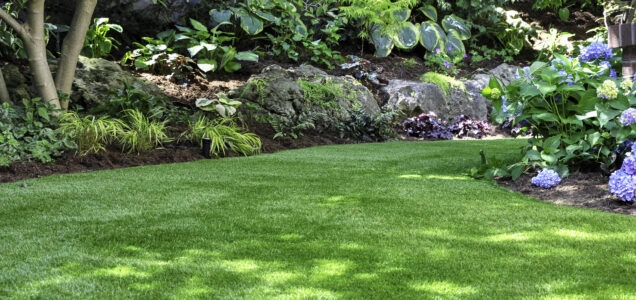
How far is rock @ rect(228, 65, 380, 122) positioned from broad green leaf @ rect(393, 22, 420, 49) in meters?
2.09

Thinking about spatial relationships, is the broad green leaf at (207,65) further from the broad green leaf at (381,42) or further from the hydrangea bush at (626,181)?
the hydrangea bush at (626,181)

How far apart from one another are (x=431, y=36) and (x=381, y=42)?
3.26 ft

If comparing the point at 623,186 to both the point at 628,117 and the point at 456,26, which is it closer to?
the point at 628,117

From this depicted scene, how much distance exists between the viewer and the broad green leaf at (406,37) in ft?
33.6

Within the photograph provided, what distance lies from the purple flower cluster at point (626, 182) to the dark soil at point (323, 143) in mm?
82

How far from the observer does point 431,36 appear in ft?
34.5

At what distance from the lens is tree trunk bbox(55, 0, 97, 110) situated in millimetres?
6142

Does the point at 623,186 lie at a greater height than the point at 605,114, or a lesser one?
lesser

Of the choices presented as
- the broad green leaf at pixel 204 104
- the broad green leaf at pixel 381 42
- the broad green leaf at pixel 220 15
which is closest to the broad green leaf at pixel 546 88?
the broad green leaf at pixel 204 104

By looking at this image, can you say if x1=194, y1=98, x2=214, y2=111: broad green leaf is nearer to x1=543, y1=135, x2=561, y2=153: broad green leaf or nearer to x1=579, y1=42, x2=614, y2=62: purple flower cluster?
x1=543, y1=135, x2=561, y2=153: broad green leaf

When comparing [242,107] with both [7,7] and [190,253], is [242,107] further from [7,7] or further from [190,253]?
[190,253]

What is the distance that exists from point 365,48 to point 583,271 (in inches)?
330

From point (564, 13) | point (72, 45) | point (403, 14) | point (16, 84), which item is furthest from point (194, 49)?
point (564, 13)

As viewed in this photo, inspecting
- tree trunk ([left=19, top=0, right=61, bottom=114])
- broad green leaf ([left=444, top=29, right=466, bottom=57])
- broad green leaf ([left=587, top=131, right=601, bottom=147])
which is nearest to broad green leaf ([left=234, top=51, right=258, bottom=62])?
tree trunk ([left=19, top=0, right=61, bottom=114])
